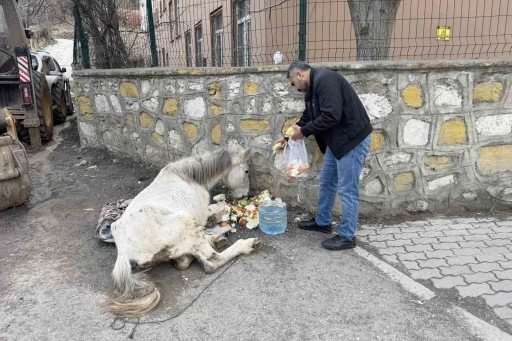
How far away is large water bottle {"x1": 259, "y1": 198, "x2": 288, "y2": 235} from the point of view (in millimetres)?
4109

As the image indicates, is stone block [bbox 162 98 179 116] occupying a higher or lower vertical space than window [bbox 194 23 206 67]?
lower

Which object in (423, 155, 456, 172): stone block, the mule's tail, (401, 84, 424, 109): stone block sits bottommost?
the mule's tail

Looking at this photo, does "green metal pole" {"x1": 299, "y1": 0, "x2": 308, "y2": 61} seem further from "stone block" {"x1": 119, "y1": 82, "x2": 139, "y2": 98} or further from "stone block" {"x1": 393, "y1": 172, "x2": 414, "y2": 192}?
"stone block" {"x1": 119, "y1": 82, "x2": 139, "y2": 98}

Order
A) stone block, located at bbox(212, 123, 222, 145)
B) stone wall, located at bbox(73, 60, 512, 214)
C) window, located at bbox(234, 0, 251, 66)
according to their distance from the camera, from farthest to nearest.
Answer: window, located at bbox(234, 0, 251, 66) < stone block, located at bbox(212, 123, 222, 145) < stone wall, located at bbox(73, 60, 512, 214)

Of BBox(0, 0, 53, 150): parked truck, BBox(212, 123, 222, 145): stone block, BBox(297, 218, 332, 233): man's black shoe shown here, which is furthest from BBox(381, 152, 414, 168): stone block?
BBox(0, 0, 53, 150): parked truck

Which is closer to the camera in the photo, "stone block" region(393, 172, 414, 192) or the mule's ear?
"stone block" region(393, 172, 414, 192)

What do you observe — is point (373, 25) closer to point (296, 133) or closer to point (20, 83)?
point (296, 133)

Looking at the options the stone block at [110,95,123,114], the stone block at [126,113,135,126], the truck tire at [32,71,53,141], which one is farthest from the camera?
the truck tire at [32,71,53,141]

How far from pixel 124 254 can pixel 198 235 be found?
2.01 ft

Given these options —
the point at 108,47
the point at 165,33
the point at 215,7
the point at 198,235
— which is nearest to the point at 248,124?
the point at 198,235

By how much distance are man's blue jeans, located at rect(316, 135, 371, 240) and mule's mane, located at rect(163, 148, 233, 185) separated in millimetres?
1121

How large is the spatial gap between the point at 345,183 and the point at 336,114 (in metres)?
0.65

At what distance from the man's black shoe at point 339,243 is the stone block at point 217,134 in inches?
74.3

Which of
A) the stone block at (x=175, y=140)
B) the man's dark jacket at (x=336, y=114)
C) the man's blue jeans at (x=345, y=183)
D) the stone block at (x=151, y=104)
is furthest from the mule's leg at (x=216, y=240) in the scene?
the stone block at (x=151, y=104)
